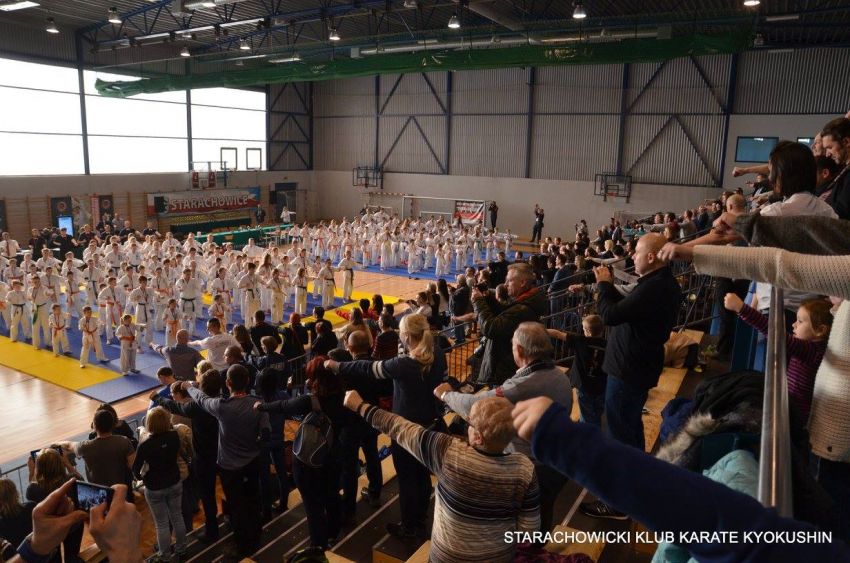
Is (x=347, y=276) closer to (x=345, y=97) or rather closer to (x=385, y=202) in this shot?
(x=385, y=202)

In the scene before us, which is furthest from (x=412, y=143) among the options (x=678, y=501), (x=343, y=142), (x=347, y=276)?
(x=678, y=501)

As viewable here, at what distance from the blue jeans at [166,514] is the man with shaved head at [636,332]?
3.93m

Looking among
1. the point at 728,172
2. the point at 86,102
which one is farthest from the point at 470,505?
the point at 86,102

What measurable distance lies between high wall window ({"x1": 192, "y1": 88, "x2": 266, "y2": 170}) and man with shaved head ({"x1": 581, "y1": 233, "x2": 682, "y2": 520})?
111 feet

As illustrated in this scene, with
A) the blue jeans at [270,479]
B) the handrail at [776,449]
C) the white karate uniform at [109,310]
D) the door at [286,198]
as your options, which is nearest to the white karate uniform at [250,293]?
the white karate uniform at [109,310]

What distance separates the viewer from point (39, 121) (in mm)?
26031

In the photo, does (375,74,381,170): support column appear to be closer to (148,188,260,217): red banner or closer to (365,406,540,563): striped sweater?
(148,188,260,217): red banner

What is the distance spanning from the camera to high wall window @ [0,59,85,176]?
24922mm

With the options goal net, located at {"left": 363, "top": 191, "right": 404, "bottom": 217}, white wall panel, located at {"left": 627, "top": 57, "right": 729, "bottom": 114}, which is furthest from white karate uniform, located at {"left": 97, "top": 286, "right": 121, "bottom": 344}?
white wall panel, located at {"left": 627, "top": 57, "right": 729, "bottom": 114}

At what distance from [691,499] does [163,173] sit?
34.6 meters

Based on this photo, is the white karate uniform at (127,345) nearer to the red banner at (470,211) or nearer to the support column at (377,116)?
the red banner at (470,211)

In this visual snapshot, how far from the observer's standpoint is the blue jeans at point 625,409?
4449mm

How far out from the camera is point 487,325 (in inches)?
195

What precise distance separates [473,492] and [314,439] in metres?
2.26
